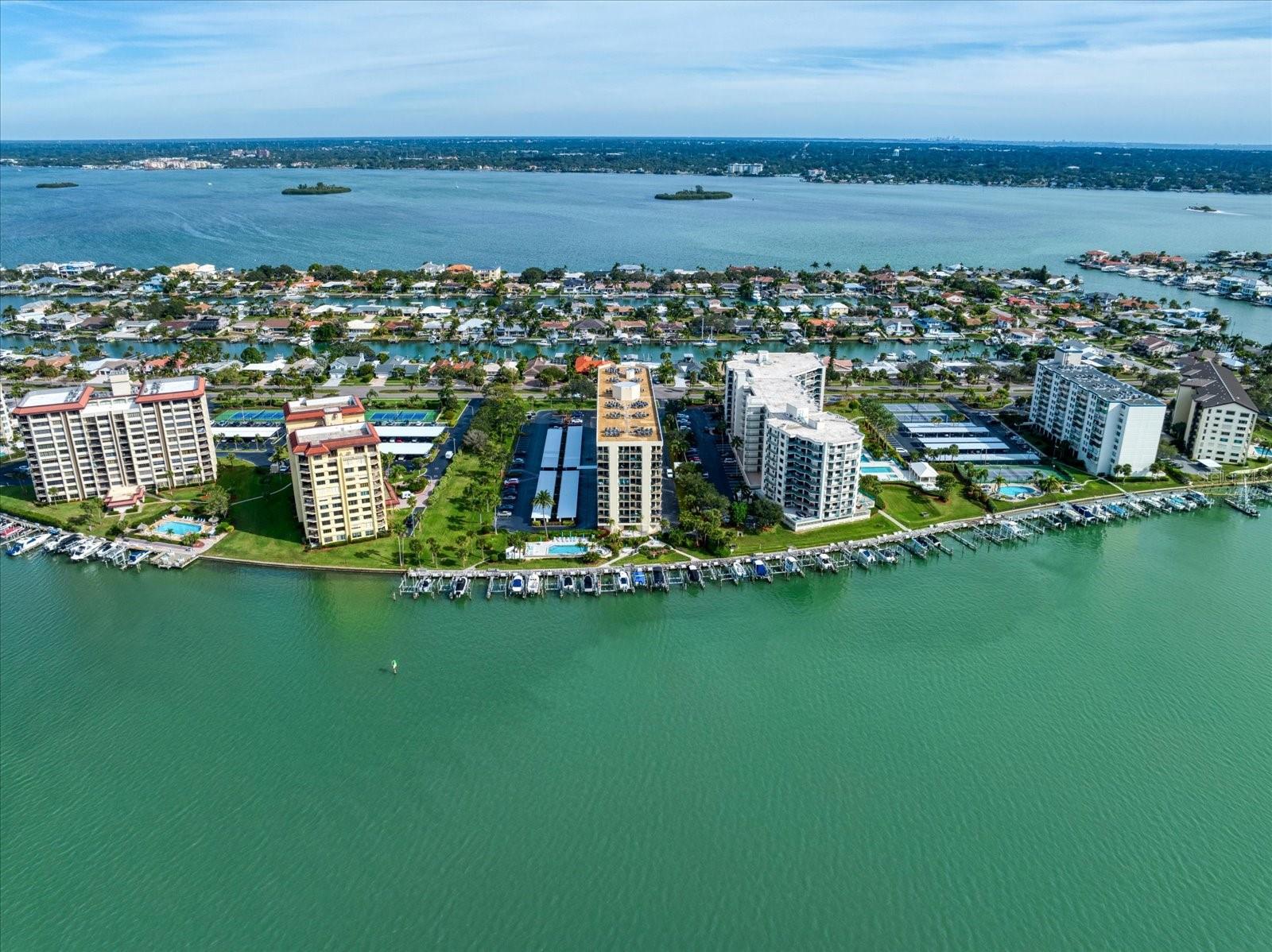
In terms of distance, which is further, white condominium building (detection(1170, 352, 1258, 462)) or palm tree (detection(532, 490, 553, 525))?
white condominium building (detection(1170, 352, 1258, 462))

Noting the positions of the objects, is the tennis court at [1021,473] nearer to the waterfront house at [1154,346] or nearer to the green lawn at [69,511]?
the waterfront house at [1154,346]

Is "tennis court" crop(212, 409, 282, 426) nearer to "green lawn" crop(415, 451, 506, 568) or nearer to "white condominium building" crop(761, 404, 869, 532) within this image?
"green lawn" crop(415, 451, 506, 568)

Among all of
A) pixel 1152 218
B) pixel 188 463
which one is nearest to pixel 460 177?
pixel 1152 218

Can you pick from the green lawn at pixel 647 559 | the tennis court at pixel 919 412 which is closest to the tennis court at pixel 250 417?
the green lawn at pixel 647 559

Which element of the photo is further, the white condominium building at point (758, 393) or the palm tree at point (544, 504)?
the white condominium building at point (758, 393)

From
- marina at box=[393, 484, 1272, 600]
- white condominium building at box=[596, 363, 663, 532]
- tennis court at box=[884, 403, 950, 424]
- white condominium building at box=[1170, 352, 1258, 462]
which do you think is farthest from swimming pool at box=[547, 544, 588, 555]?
white condominium building at box=[1170, 352, 1258, 462]

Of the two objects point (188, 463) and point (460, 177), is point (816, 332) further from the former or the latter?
point (460, 177)

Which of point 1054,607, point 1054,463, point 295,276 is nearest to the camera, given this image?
point 1054,607
